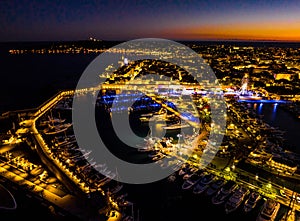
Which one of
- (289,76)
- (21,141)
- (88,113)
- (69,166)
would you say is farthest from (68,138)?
(289,76)

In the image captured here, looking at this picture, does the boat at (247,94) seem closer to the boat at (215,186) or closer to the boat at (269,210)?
the boat at (215,186)

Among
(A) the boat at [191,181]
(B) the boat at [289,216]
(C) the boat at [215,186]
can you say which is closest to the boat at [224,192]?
(C) the boat at [215,186]

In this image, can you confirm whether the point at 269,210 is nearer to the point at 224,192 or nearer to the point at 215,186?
the point at 224,192

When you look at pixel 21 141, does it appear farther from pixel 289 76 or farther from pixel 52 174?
pixel 289 76

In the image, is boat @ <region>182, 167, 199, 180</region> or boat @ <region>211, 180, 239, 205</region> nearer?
boat @ <region>211, 180, 239, 205</region>

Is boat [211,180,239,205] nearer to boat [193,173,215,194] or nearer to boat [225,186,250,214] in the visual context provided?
boat [225,186,250,214]

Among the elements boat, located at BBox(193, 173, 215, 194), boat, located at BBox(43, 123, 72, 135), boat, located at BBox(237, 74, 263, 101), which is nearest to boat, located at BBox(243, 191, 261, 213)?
boat, located at BBox(193, 173, 215, 194)

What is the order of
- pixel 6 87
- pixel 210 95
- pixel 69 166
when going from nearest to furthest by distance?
pixel 69 166
pixel 210 95
pixel 6 87
